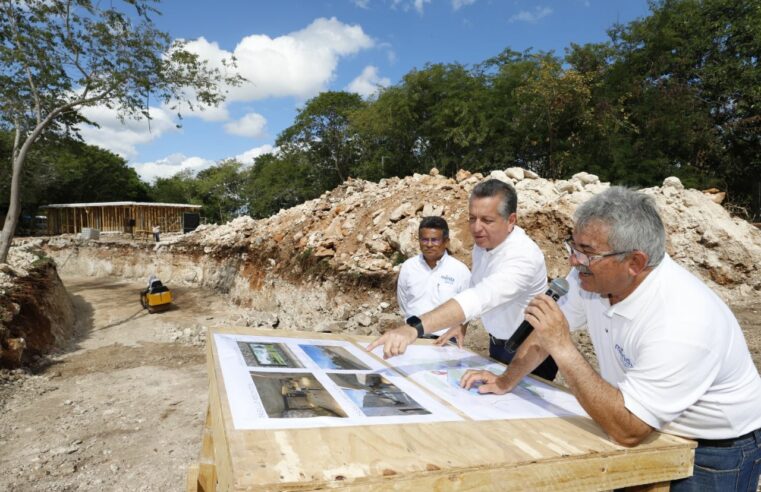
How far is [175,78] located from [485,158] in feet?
45.8

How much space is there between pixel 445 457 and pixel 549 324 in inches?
A: 25.8

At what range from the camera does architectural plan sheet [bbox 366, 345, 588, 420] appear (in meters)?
1.81

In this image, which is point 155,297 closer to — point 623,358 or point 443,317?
point 443,317

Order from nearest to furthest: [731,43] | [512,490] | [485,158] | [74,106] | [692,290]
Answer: [512,490]
[692,290]
[74,106]
[731,43]
[485,158]

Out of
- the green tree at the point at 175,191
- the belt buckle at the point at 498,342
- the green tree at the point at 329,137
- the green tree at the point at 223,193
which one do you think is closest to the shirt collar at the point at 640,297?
the belt buckle at the point at 498,342

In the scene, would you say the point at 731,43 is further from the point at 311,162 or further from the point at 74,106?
the point at 311,162

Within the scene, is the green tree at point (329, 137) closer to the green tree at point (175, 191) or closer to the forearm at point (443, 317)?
the green tree at point (175, 191)

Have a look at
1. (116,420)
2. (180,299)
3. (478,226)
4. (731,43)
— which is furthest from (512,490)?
(731,43)

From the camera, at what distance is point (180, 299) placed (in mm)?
16531

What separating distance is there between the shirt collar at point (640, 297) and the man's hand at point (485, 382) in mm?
667

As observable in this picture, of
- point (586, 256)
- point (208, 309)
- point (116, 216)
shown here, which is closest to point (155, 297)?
point (208, 309)

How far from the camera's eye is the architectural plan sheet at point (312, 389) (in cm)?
153

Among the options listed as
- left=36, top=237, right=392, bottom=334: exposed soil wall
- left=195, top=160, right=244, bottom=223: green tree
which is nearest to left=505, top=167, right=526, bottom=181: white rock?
left=36, top=237, right=392, bottom=334: exposed soil wall

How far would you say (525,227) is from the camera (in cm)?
1002
